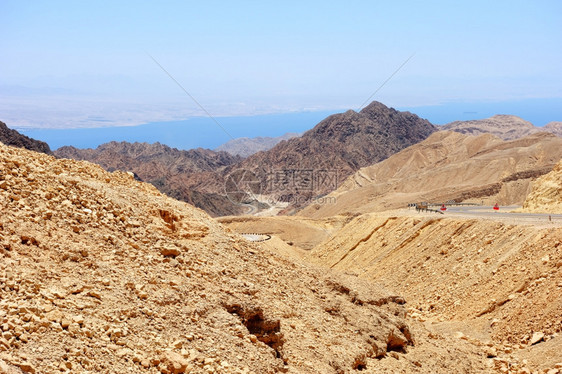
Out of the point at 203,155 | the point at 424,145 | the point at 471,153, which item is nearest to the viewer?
the point at 471,153

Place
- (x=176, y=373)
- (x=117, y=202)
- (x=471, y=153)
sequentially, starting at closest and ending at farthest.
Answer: (x=176, y=373), (x=117, y=202), (x=471, y=153)

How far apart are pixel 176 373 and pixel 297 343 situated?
319 centimetres

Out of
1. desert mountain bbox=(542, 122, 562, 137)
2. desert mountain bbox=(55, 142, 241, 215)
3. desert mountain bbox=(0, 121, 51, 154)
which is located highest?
desert mountain bbox=(542, 122, 562, 137)

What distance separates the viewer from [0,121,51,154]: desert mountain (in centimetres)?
6172

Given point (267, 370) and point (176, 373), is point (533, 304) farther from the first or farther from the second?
point (176, 373)

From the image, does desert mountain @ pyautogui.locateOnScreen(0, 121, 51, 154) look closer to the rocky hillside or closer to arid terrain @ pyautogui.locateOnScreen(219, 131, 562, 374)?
arid terrain @ pyautogui.locateOnScreen(219, 131, 562, 374)

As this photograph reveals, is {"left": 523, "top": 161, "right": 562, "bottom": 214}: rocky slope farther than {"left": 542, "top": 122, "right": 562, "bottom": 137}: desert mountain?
No

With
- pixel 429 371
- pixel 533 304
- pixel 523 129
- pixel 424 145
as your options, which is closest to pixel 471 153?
pixel 424 145

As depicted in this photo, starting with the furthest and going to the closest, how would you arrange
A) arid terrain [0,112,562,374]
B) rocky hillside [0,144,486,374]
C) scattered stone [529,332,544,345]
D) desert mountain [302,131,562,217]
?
Answer: 1. desert mountain [302,131,562,217]
2. scattered stone [529,332,544,345]
3. arid terrain [0,112,562,374]
4. rocky hillside [0,144,486,374]

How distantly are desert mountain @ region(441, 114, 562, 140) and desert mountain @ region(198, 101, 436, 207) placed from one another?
23507 millimetres

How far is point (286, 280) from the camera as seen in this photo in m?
11.8

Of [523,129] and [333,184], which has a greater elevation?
[523,129]

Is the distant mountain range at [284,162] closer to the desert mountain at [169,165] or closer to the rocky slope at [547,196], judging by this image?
the desert mountain at [169,165]

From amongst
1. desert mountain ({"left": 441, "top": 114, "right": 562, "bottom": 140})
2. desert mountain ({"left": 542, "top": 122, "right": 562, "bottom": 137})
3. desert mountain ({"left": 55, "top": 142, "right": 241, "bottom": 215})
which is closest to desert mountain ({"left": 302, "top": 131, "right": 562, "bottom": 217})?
desert mountain ({"left": 55, "top": 142, "right": 241, "bottom": 215})
